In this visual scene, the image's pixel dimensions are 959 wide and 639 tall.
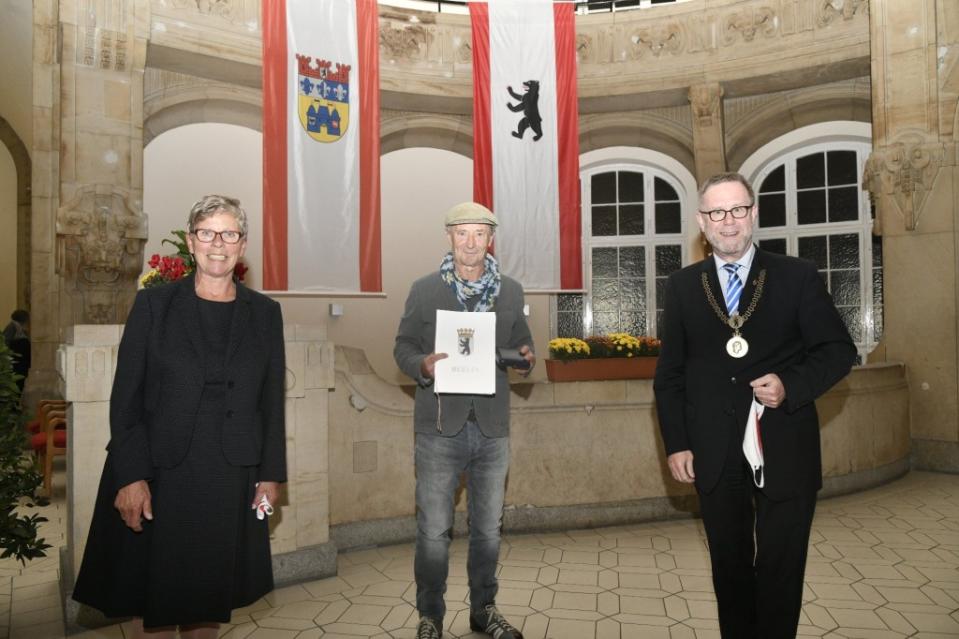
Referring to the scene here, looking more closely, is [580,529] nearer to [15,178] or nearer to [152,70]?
[152,70]

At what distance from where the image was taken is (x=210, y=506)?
2.03 m

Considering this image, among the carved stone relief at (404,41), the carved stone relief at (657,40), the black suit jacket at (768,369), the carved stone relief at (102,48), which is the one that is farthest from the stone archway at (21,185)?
the black suit jacket at (768,369)

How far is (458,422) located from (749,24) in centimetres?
767

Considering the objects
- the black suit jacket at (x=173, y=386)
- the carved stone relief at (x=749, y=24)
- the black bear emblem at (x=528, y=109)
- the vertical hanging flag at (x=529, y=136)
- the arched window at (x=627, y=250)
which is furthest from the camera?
the arched window at (x=627, y=250)

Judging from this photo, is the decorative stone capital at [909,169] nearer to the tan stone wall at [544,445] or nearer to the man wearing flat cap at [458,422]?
the tan stone wall at [544,445]

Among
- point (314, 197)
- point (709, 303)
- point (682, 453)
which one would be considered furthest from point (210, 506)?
point (314, 197)

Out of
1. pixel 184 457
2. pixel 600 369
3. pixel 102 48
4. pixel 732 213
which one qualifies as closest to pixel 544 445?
pixel 600 369

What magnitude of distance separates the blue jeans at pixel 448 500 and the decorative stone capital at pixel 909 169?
20.7ft

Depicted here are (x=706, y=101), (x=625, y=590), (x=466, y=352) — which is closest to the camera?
(x=466, y=352)

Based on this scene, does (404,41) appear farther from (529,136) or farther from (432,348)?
(432,348)

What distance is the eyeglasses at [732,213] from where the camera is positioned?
6.68 feet

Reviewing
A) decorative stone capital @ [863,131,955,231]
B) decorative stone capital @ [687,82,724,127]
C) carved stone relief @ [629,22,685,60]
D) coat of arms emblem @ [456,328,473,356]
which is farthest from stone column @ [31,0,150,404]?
decorative stone capital @ [863,131,955,231]

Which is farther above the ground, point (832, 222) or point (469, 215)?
point (832, 222)

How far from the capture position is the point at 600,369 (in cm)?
495
